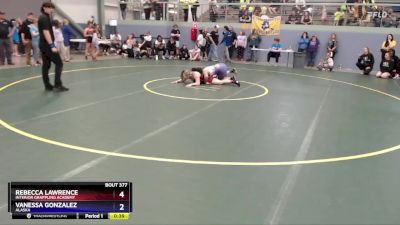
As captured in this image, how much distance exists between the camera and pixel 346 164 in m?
5.32

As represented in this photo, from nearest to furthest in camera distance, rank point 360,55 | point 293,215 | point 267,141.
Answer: point 293,215 → point 267,141 → point 360,55

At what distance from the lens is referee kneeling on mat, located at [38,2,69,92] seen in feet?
30.5

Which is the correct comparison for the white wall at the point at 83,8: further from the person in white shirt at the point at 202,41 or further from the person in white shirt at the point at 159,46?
the person in white shirt at the point at 202,41

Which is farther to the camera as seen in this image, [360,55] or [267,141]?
[360,55]

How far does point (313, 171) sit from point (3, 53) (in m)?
13.3

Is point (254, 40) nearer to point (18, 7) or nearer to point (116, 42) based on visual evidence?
point (116, 42)

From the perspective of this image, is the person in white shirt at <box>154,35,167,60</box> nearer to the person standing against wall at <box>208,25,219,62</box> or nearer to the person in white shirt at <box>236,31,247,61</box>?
the person standing against wall at <box>208,25,219,62</box>

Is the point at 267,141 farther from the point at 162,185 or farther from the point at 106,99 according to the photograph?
the point at 106,99

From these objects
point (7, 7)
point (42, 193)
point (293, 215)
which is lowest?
point (293, 215)

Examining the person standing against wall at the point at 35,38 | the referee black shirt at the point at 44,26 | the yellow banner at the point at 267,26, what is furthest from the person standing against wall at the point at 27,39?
the yellow banner at the point at 267,26

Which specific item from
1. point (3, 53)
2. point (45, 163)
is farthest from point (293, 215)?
point (3, 53)

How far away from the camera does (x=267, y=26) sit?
20.2 m
